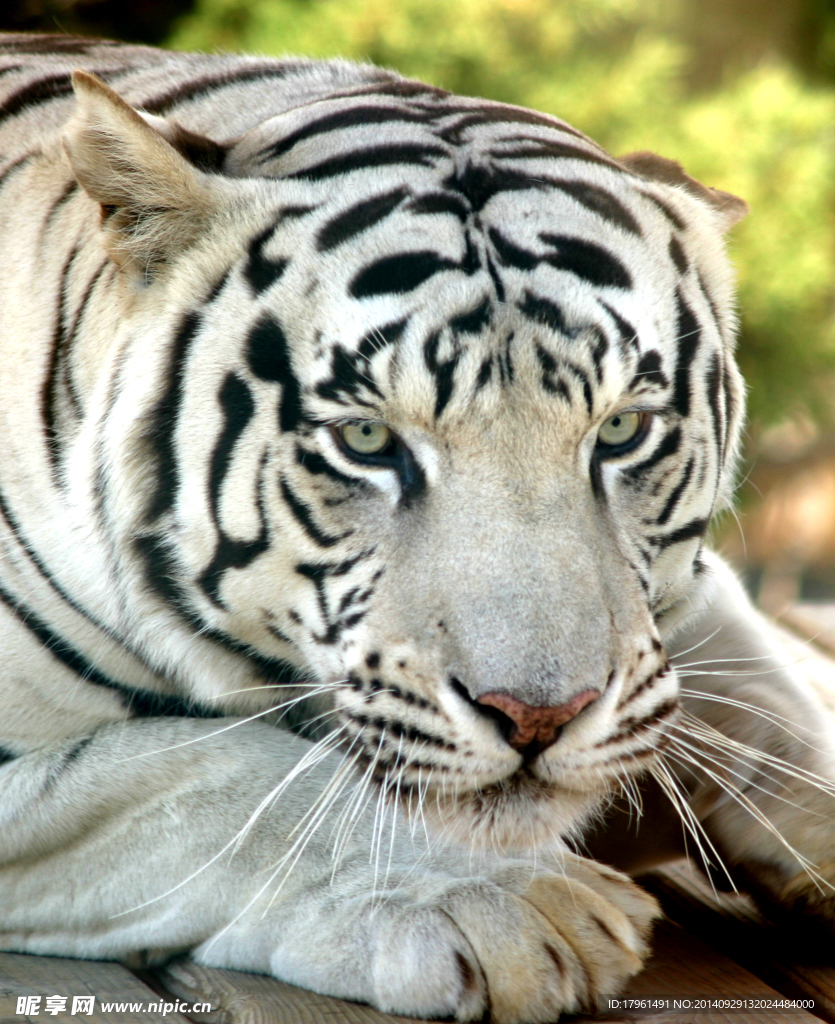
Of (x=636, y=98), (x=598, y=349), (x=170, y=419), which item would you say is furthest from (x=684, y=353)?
(x=636, y=98)

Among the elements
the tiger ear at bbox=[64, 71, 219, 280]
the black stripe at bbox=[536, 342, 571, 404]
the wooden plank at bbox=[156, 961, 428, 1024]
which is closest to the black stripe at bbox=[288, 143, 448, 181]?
the tiger ear at bbox=[64, 71, 219, 280]

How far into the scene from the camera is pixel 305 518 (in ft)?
4.82

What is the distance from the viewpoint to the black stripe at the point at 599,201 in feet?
5.13

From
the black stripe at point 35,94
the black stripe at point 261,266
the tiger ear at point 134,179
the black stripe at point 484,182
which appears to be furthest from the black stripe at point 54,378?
the black stripe at point 484,182

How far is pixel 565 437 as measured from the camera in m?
1.39

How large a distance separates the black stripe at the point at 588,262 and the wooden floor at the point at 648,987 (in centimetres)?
80

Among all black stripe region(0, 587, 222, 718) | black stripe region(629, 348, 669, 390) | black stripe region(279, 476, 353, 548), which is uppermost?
black stripe region(629, 348, 669, 390)

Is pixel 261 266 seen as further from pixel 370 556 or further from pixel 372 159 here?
pixel 370 556

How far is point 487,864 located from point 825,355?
376 cm

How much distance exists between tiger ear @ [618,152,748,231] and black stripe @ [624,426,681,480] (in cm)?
43

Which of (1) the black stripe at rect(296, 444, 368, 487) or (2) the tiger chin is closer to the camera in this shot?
(2) the tiger chin

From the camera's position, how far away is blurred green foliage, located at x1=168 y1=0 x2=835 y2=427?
161 inches

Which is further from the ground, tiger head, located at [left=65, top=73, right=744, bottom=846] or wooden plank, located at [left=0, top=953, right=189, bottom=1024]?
tiger head, located at [left=65, top=73, right=744, bottom=846]

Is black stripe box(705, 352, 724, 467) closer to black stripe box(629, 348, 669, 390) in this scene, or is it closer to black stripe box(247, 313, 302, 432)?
black stripe box(629, 348, 669, 390)
